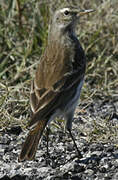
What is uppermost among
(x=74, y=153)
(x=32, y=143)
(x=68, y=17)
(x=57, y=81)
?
(x=68, y=17)

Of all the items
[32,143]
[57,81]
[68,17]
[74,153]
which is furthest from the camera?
[68,17]

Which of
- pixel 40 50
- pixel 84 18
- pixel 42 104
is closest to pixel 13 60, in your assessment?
pixel 40 50

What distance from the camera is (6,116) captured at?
588 centimetres

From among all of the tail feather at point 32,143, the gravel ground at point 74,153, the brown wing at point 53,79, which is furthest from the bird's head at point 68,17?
the tail feather at point 32,143

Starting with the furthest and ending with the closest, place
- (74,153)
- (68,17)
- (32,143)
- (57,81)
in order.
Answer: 1. (68,17)
2. (74,153)
3. (57,81)
4. (32,143)

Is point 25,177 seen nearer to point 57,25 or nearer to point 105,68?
point 57,25

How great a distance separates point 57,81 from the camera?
5109 millimetres

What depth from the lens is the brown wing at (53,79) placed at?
4.89 metres

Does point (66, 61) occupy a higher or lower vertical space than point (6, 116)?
A: higher

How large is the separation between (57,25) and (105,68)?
1.80m

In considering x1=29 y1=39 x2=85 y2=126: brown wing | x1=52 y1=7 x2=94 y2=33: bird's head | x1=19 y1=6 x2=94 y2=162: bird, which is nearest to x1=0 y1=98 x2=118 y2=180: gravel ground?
x1=19 y1=6 x2=94 y2=162: bird

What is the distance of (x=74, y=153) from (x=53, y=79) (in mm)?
854

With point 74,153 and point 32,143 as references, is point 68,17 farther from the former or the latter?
point 32,143

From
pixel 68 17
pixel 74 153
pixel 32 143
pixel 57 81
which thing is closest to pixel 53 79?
pixel 57 81
